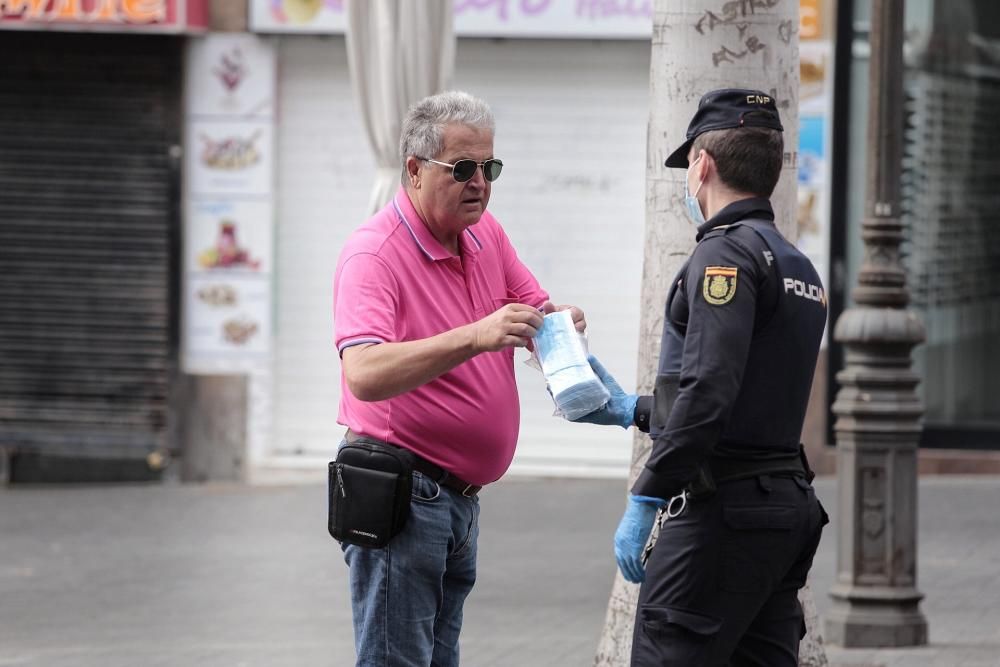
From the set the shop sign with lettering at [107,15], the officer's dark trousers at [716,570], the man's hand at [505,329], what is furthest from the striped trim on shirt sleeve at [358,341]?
the shop sign with lettering at [107,15]

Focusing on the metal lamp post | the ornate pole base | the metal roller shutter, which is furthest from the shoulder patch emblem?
Answer: the metal roller shutter

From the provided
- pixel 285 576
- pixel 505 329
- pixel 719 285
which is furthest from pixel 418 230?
pixel 285 576

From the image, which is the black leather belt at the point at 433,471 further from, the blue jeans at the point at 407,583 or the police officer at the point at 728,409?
the police officer at the point at 728,409

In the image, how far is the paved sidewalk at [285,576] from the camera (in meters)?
7.18

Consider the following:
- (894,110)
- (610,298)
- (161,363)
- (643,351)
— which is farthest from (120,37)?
(643,351)

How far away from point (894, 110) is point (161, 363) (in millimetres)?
6911

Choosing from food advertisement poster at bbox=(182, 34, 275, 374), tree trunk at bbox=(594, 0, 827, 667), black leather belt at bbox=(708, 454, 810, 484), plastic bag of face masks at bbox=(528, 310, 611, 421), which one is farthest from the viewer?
food advertisement poster at bbox=(182, 34, 275, 374)

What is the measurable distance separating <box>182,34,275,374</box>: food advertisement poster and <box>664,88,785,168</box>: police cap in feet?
28.3

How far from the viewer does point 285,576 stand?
8.91 meters

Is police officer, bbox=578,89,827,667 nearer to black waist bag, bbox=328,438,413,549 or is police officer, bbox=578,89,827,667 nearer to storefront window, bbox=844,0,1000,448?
black waist bag, bbox=328,438,413,549

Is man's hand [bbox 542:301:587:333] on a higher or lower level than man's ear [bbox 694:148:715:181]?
lower

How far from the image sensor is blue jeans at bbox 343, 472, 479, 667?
4.08 m

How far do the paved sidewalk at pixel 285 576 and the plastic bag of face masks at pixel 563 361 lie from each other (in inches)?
121

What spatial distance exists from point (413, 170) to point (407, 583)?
1.00m
